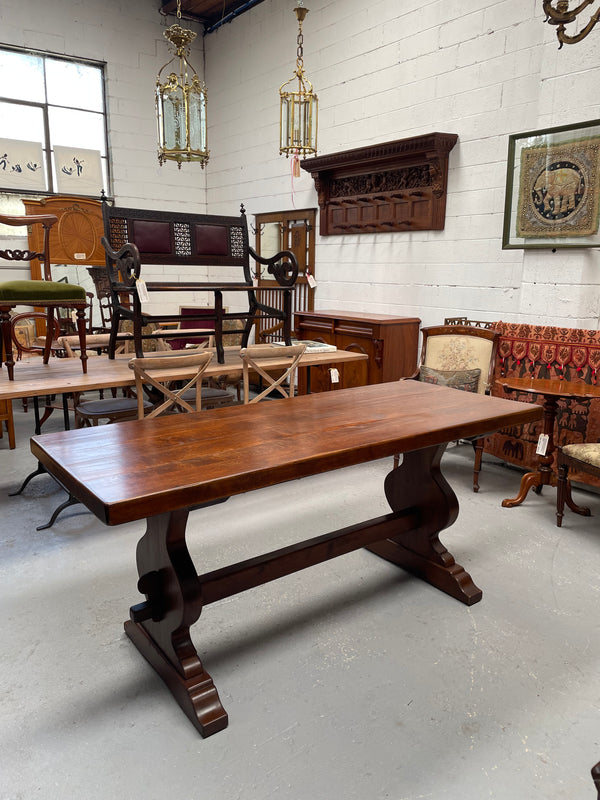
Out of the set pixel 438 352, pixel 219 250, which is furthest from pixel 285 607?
pixel 219 250

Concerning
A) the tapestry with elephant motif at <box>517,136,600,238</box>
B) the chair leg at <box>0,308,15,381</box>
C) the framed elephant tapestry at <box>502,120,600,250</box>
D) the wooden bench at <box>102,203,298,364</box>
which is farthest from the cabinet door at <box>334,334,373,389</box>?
the chair leg at <box>0,308,15,381</box>

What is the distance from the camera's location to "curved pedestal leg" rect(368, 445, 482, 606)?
92.0 inches

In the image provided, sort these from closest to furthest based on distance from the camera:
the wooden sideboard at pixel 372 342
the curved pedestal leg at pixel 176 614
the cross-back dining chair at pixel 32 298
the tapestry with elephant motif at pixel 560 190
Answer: the curved pedestal leg at pixel 176 614 → the cross-back dining chair at pixel 32 298 → the tapestry with elephant motif at pixel 560 190 → the wooden sideboard at pixel 372 342

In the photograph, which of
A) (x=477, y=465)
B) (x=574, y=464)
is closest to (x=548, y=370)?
(x=477, y=465)

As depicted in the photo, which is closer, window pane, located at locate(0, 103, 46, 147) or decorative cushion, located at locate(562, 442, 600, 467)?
decorative cushion, located at locate(562, 442, 600, 467)

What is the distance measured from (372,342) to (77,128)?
4.69 metres

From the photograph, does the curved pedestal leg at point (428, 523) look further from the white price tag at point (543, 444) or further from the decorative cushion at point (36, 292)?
the decorative cushion at point (36, 292)

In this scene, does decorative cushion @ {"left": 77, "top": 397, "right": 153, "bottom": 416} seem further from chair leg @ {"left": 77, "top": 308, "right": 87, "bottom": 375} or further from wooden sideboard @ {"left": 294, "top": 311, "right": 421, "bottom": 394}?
wooden sideboard @ {"left": 294, "top": 311, "right": 421, "bottom": 394}

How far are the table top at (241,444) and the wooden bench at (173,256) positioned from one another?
1597 mm

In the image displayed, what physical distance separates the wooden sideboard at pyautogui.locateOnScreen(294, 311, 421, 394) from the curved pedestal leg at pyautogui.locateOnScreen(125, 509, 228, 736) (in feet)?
9.73

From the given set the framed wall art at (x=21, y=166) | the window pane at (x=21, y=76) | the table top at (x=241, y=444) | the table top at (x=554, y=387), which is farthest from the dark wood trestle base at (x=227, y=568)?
the window pane at (x=21, y=76)

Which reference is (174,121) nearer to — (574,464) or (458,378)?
(458,378)

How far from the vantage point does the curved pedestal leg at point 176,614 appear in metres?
1.67

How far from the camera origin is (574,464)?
279 centimetres
